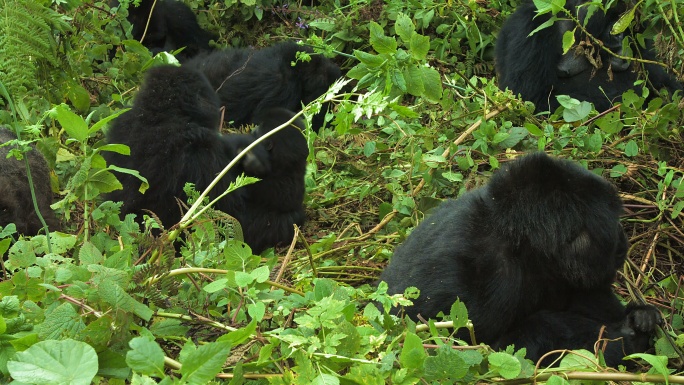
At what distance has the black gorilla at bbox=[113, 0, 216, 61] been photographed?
752 cm

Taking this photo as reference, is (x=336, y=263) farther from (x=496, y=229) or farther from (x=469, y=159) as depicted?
(x=496, y=229)

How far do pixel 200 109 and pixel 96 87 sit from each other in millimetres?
1684

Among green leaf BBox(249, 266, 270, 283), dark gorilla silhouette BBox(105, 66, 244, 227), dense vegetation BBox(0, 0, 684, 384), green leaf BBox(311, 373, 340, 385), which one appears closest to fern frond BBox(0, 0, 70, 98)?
dense vegetation BBox(0, 0, 684, 384)

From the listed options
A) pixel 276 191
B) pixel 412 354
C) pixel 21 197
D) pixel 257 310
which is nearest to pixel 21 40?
pixel 21 197

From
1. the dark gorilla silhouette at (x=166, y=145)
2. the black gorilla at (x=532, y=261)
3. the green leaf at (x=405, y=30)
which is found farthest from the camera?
the dark gorilla silhouette at (x=166, y=145)

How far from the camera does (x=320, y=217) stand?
5293 millimetres

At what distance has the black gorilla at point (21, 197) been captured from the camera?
359 cm

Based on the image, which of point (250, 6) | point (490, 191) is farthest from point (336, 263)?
point (250, 6)

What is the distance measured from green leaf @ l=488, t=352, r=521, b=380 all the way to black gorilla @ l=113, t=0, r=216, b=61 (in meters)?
6.11

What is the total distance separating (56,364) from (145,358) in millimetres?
154

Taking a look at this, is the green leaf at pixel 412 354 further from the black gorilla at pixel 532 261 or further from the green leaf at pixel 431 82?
the black gorilla at pixel 532 261

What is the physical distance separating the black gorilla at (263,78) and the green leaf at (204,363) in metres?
5.23

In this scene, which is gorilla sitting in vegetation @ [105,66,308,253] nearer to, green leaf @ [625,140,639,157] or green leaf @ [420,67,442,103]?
green leaf @ [625,140,639,157]

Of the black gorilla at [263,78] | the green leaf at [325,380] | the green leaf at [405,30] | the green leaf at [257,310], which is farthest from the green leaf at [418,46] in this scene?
the black gorilla at [263,78]
